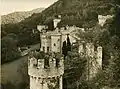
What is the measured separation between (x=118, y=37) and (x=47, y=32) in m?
3.98

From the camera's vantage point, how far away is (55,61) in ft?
24.6

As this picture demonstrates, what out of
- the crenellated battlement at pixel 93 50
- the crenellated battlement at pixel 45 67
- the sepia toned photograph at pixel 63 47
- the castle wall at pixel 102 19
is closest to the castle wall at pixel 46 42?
the sepia toned photograph at pixel 63 47

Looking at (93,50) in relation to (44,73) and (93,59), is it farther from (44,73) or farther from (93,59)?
(44,73)

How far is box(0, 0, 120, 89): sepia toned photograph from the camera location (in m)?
7.61

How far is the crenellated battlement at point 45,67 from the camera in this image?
7.43 m

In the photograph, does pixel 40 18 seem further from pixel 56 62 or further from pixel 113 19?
pixel 56 62

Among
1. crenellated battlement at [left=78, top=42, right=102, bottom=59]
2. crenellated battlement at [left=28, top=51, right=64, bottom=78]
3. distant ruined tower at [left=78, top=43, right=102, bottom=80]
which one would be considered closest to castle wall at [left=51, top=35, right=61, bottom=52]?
crenellated battlement at [left=78, top=42, right=102, bottom=59]

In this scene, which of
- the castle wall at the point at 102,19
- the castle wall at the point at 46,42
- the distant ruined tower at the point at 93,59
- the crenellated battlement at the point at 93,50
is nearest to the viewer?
the distant ruined tower at the point at 93,59

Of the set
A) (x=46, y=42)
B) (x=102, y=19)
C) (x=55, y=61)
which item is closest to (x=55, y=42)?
(x=46, y=42)

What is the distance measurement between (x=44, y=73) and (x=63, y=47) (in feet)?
25.6

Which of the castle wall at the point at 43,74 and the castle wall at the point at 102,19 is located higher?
the castle wall at the point at 43,74

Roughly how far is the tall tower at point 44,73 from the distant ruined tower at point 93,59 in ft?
13.7

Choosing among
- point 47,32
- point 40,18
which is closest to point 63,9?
point 40,18

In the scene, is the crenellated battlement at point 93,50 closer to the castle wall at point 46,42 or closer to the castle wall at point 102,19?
the castle wall at point 46,42
